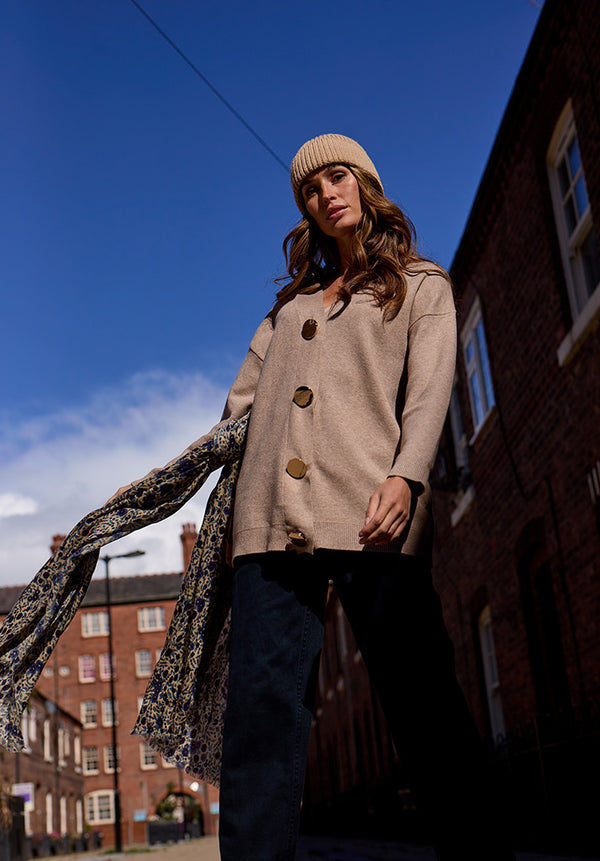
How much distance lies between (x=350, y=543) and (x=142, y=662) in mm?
63422

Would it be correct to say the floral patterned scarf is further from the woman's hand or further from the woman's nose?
the woman's nose

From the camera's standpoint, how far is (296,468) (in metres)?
2.33

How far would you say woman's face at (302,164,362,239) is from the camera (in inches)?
108

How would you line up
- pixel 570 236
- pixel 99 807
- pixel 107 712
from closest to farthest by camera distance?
pixel 570 236
pixel 99 807
pixel 107 712

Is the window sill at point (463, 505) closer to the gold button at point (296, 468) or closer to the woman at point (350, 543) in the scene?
the woman at point (350, 543)

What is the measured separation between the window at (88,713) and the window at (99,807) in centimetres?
438

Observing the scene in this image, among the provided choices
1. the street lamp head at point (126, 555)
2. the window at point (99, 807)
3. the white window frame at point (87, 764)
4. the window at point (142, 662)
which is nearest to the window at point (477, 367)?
the street lamp head at point (126, 555)

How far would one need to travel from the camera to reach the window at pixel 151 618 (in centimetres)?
6397

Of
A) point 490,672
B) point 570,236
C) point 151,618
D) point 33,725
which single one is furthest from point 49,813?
point 570,236

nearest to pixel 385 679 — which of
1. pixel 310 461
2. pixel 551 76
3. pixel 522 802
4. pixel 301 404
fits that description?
pixel 310 461

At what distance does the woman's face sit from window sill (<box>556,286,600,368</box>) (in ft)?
17.0

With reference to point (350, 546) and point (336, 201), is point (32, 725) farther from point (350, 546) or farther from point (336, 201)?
point (350, 546)

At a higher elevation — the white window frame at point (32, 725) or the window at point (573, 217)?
the window at point (573, 217)

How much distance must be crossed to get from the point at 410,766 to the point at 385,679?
0.20 metres
